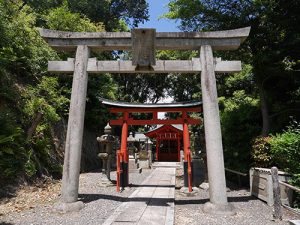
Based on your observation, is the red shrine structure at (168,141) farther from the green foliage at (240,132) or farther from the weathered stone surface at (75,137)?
the weathered stone surface at (75,137)

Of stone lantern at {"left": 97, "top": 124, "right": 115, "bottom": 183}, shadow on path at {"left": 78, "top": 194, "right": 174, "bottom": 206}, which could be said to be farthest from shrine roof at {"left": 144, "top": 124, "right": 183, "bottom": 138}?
shadow on path at {"left": 78, "top": 194, "right": 174, "bottom": 206}

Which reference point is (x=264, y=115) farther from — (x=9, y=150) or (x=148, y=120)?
(x=9, y=150)

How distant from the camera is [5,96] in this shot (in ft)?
33.3

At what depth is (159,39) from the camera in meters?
7.75

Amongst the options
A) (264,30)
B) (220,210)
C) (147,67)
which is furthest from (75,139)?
(264,30)

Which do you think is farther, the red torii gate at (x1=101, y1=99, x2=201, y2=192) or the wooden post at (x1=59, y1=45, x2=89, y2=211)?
the red torii gate at (x1=101, y1=99, x2=201, y2=192)

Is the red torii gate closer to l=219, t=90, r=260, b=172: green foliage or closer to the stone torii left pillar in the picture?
l=219, t=90, r=260, b=172: green foliage

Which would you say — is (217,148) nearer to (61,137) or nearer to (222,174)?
(222,174)

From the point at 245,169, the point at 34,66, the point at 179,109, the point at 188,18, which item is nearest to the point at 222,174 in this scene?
the point at 245,169

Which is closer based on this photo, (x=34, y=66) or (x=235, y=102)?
(x=34, y=66)

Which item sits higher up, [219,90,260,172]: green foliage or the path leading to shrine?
[219,90,260,172]: green foliage

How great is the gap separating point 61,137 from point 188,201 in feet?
28.5

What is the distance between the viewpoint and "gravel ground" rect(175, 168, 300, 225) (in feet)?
20.5

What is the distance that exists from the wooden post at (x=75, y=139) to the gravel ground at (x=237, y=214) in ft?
8.85
